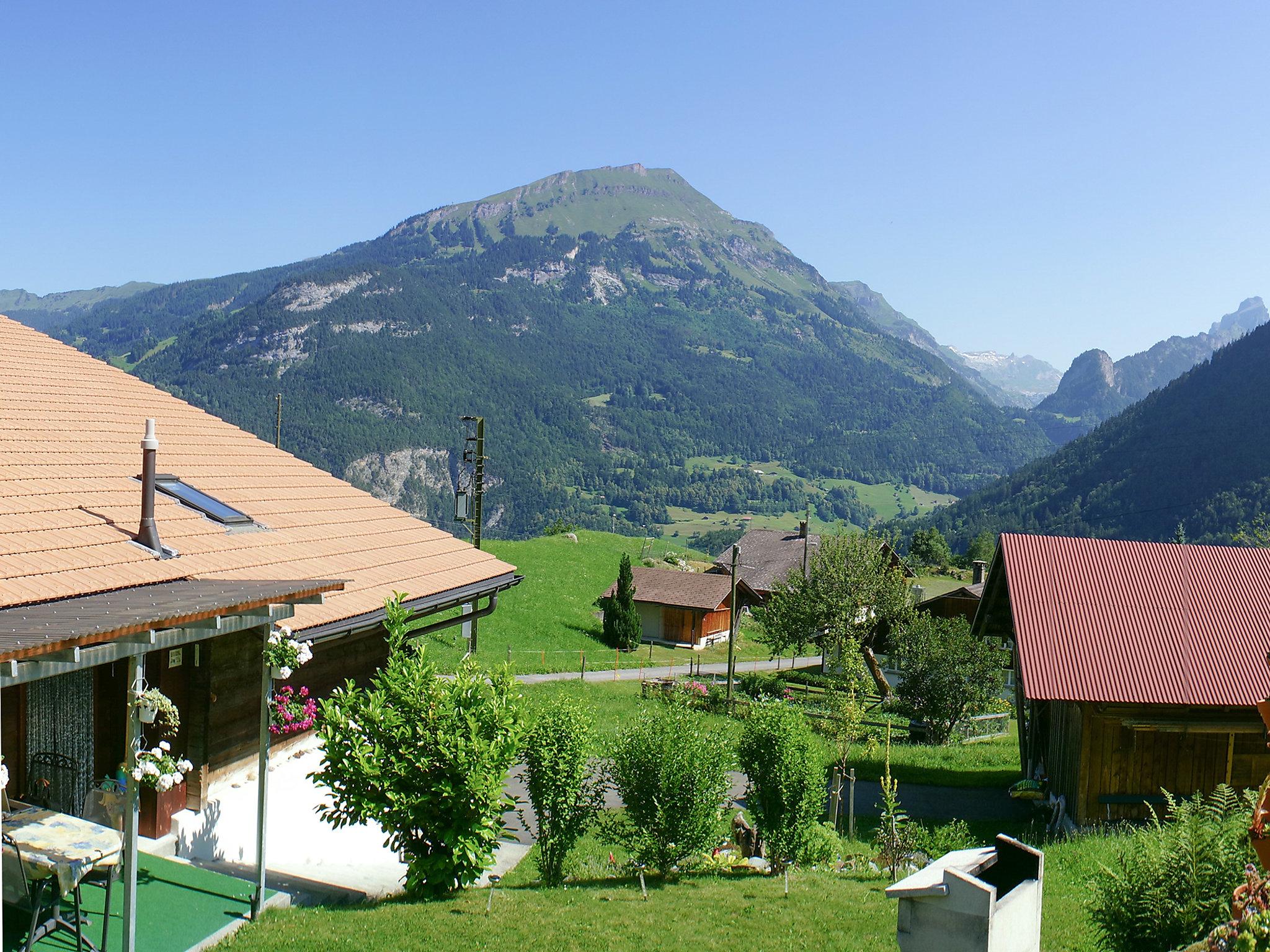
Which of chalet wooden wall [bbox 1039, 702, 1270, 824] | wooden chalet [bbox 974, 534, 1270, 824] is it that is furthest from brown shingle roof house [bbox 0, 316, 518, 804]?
chalet wooden wall [bbox 1039, 702, 1270, 824]

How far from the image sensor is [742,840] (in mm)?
13328

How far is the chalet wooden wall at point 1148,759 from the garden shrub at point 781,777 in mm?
7264

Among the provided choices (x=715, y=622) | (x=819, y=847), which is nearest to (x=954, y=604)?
(x=715, y=622)

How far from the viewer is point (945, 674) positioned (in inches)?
1093

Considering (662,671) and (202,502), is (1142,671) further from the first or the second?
(662,671)

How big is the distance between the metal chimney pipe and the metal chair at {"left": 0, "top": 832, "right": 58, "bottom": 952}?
348 centimetres

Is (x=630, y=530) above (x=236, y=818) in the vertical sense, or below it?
below

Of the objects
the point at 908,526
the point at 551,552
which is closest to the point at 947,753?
the point at 551,552

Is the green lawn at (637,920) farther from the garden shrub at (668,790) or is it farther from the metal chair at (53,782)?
the metal chair at (53,782)

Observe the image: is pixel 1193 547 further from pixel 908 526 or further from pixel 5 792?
pixel 908 526

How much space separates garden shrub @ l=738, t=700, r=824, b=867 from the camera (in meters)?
11.6

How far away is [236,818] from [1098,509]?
14604cm

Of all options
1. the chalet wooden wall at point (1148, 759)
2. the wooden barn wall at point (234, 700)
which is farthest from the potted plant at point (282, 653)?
the chalet wooden wall at point (1148, 759)

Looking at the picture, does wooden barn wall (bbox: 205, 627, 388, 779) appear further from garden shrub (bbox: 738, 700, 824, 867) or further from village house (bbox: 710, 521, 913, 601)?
village house (bbox: 710, 521, 913, 601)
